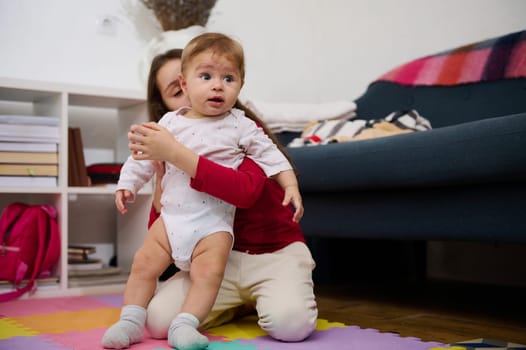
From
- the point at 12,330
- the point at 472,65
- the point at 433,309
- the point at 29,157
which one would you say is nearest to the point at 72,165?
the point at 29,157

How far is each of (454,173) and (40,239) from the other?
4.12 feet

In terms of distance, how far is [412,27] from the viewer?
2479 mm

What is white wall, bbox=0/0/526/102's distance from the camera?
7.11 feet

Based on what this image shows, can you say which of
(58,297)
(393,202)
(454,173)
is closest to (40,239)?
(58,297)

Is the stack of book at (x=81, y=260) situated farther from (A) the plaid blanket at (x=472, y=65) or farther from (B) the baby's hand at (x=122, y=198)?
(A) the plaid blanket at (x=472, y=65)

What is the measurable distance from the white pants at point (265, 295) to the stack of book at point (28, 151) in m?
0.81

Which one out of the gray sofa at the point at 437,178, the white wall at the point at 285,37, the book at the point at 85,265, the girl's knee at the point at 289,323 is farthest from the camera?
the white wall at the point at 285,37

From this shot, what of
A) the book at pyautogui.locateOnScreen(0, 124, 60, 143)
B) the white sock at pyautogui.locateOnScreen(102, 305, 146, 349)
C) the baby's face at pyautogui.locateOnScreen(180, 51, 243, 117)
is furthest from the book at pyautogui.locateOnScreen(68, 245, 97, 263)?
the baby's face at pyautogui.locateOnScreen(180, 51, 243, 117)

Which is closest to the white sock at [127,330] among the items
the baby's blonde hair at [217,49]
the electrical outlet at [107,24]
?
the baby's blonde hair at [217,49]

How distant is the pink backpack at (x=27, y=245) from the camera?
71.3 inches

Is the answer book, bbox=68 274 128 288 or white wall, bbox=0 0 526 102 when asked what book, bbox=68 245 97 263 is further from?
white wall, bbox=0 0 526 102

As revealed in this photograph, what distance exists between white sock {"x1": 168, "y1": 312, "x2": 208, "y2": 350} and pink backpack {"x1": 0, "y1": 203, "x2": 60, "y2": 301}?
0.90 meters

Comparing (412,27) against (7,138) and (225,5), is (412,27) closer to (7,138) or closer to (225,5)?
(225,5)

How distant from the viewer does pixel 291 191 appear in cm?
115
